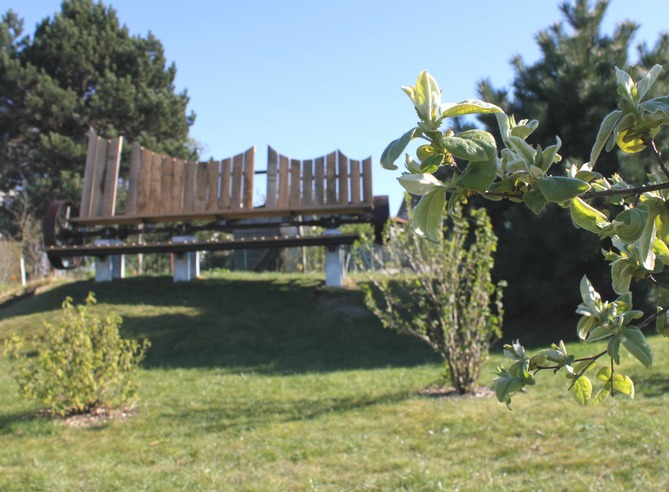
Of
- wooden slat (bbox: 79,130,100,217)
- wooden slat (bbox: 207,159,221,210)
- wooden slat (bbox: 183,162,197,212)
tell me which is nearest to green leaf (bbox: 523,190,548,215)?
wooden slat (bbox: 207,159,221,210)

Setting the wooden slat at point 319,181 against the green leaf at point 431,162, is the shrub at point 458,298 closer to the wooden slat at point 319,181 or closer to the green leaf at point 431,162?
the wooden slat at point 319,181

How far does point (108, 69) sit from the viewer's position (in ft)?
74.1

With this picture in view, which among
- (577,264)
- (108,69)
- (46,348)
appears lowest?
(46,348)

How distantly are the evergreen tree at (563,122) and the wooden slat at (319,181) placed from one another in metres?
2.93

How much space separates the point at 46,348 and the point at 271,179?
5.95 m

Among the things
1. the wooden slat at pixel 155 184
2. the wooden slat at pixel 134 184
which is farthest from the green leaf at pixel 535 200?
the wooden slat at pixel 134 184

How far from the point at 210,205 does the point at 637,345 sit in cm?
1085

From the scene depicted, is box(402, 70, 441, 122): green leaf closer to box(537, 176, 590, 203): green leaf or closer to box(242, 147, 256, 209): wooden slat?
box(537, 176, 590, 203): green leaf

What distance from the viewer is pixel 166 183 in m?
11.9

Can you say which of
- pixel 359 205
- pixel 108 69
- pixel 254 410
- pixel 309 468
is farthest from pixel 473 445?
pixel 108 69

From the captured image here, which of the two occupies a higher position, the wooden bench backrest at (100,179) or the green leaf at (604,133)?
the wooden bench backrest at (100,179)

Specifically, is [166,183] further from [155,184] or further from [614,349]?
[614,349]

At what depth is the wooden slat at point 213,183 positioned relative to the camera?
1158cm

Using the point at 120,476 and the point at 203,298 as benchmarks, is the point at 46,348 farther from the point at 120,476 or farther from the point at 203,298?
the point at 203,298
